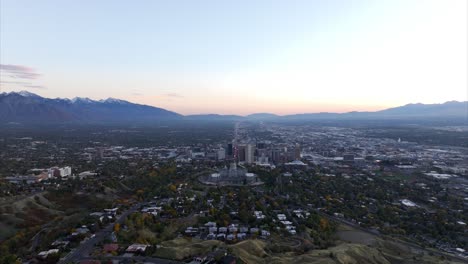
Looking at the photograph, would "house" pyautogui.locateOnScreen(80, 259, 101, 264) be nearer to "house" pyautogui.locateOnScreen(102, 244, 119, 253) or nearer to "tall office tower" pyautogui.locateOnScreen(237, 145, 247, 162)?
"house" pyautogui.locateOnScreen(102, 244, 119, 253)

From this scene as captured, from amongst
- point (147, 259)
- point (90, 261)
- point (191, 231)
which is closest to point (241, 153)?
point (191, 231)

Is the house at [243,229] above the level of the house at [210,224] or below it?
below

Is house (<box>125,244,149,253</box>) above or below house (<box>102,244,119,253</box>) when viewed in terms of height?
above

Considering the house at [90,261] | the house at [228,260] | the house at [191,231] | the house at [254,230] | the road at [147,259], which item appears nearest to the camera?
the house at [228,260]

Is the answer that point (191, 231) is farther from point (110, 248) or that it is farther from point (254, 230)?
point (110, 248)

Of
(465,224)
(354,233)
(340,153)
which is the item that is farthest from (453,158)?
(354,233)

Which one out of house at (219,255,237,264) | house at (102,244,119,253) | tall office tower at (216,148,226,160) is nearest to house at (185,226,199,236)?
house at (102,244,119,253)

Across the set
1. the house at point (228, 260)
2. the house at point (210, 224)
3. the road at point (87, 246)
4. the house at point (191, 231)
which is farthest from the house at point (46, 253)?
the house at point (210, 224)

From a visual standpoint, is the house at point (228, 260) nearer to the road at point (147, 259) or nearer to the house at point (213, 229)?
the road at point (147, 259)

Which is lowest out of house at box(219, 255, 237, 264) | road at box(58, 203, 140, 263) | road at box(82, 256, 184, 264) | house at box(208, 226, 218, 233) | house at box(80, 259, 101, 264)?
house at box(208, 226, 218, 233)

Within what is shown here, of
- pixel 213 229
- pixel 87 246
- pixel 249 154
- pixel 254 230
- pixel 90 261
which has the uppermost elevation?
pixel 249 154

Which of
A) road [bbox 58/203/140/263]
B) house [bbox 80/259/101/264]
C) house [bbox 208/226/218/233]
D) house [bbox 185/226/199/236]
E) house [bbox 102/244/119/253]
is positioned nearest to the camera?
house [bbox 80/259/101/264]

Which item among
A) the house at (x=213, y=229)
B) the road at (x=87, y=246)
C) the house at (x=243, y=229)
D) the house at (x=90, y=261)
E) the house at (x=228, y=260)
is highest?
the house at (x=228, y=260)
